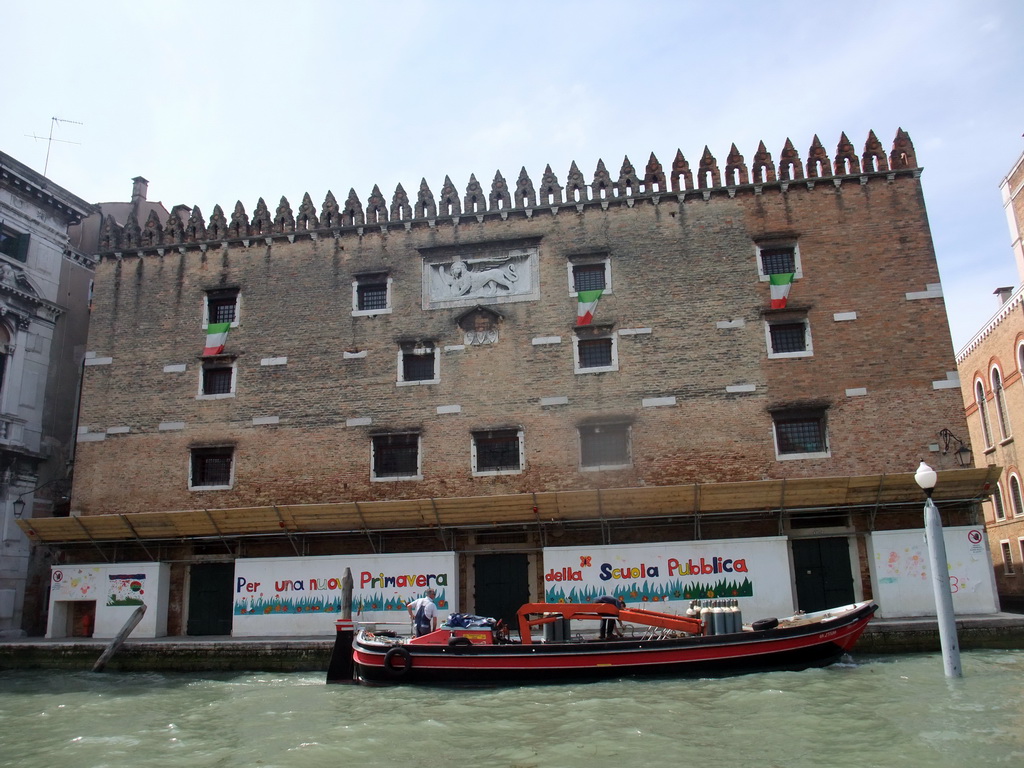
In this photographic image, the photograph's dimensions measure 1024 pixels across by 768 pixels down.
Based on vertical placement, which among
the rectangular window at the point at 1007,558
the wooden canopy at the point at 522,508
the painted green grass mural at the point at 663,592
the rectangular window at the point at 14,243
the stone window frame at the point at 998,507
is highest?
the rectangular window at the point at 14,243

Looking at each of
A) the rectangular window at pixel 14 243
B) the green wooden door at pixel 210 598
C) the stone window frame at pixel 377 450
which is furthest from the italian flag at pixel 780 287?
the rectangular window at pixel 14 243

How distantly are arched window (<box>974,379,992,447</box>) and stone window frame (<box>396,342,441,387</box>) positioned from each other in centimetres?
2163

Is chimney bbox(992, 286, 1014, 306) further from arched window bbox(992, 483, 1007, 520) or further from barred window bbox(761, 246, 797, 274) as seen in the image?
barred window bbox(761, 246, 797, 274)

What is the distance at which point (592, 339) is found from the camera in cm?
1947

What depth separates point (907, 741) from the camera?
874 centimetres

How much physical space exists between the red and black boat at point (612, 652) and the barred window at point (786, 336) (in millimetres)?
7083

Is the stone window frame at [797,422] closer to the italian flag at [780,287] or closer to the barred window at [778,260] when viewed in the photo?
→ the italian flag at [780,287]

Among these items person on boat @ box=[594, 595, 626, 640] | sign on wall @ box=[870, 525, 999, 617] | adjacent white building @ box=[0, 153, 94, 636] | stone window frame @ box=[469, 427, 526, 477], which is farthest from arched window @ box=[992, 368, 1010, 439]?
adjacent white building @ box=[0, 153, 94, 636]

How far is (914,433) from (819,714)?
32.0ft

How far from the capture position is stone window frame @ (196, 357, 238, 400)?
20688 mm

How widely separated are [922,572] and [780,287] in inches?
277

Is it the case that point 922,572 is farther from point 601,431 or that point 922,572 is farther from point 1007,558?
point 1007,558

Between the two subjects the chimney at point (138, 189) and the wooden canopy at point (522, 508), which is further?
the chimney at point (138, 189)

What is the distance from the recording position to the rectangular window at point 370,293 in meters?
20.7
